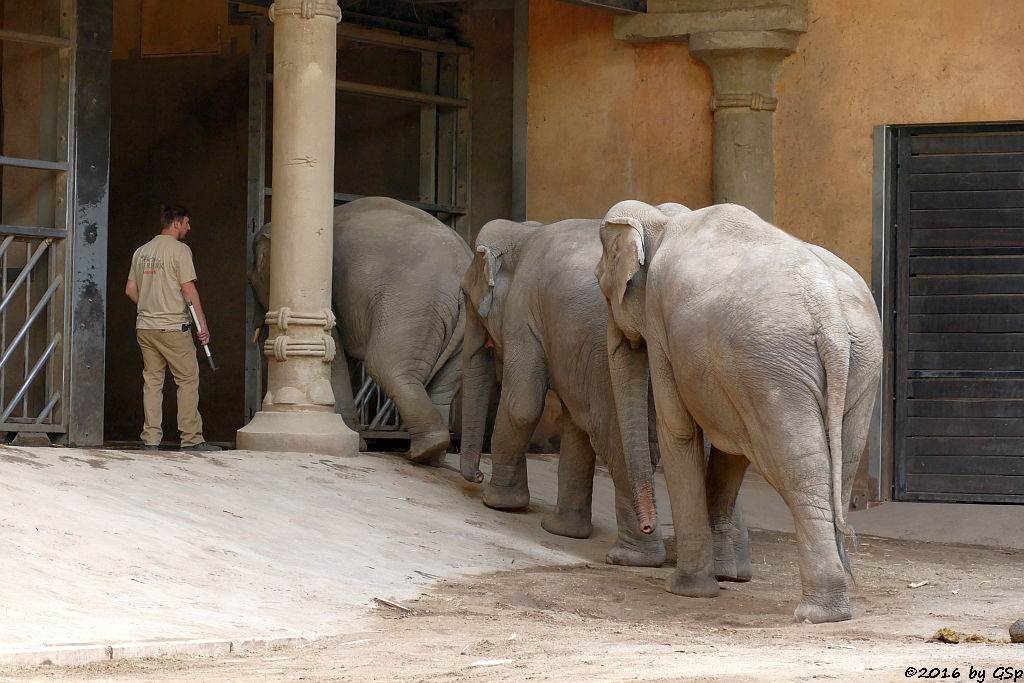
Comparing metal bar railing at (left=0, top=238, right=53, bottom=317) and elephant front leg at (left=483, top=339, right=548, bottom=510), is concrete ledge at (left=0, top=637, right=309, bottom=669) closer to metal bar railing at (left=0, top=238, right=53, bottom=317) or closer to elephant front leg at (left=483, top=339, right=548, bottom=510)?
elephant front leg at (left=483, top=339, right=548, bottom=510)

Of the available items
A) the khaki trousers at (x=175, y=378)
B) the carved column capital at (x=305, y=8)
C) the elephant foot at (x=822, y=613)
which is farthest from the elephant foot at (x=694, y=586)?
the carved column capital at (x=305, y=8)

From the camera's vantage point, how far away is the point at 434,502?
832 cm

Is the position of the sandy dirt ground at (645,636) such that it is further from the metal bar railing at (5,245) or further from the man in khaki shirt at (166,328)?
the metal bar railing at (5,245)

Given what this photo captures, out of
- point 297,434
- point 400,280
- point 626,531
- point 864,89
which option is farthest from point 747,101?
point 626,531

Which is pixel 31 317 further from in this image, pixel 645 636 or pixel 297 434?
pixel 645 636

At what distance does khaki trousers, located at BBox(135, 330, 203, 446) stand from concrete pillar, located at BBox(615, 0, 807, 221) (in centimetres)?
Answer: 411

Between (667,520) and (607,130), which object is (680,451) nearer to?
(667,520)

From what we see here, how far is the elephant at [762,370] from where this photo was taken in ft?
18.6

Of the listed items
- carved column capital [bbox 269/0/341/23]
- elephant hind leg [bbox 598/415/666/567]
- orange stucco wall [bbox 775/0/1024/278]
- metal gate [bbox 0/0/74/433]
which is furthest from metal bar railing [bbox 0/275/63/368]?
orange stucco wall [bbox 775/0/1024/278]

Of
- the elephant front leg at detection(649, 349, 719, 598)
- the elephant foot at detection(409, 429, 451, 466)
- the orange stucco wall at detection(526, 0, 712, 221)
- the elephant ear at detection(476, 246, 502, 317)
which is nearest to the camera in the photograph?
the elephant front leg at detection(649, 349, 719, 598)

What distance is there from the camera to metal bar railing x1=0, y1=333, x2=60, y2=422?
9.59 metres

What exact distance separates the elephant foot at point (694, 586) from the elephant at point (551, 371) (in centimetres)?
47

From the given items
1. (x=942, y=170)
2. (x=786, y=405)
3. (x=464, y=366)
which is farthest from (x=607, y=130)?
(x=786, y=405)

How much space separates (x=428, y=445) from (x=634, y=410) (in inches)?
96.3
